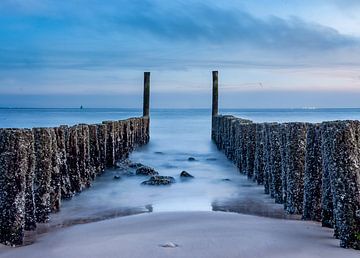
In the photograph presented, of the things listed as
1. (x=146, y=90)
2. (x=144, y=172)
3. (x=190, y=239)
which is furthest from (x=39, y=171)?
(x=146, y=90)

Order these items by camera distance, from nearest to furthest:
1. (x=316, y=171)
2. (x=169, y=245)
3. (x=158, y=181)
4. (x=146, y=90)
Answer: (x=169, y=245)
(x=316, y=171)
(x=158, y=181)
(x=146, y=90)

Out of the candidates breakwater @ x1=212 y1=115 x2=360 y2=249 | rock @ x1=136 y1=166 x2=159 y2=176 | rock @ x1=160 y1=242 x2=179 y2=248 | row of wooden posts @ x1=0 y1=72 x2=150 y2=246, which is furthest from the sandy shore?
rock @ x1=136 y1=166 x2=159 y2=176

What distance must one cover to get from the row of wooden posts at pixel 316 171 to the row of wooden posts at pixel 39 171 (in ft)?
9.24

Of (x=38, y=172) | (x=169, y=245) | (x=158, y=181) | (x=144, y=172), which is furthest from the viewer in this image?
(x=144, y=172)

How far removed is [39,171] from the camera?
652 cm

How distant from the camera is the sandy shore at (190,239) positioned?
426 cm

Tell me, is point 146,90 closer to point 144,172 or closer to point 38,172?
point 144,172

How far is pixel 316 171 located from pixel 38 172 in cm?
314

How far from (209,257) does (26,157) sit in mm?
2256

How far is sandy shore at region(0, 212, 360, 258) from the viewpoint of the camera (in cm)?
426

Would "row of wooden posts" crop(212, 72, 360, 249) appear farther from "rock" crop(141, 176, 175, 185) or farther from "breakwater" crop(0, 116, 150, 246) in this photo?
"breakwater" crop(0, 116, 150, 246)

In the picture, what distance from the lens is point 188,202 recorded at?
7.85 meters

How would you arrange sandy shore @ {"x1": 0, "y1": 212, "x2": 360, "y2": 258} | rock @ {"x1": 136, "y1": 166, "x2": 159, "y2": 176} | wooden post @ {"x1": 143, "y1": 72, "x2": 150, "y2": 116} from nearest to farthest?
sandy shore @ {"x1": 0, "y1": 212, "x2": 360, "y2": 258}, rock @ {"x1": 136, "y1": 166, "x2": 159, "y2": 176}, wooden post @ {"x1": 143, "y1": 72, "x2": 150, "y2": 116}

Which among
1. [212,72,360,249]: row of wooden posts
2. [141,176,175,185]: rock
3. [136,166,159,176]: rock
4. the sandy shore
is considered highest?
[212,72,360,249]: row of wooden posts
